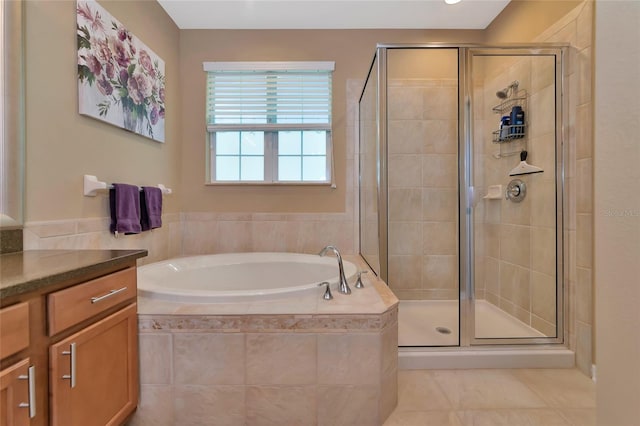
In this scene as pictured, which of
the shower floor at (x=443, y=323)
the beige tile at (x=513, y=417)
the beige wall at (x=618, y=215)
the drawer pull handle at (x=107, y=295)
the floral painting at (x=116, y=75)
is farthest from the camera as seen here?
the shower floor at (x=443, y=323)

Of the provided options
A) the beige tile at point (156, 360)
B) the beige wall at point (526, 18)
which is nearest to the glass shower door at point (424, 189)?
the beige wall at point (526, 18)

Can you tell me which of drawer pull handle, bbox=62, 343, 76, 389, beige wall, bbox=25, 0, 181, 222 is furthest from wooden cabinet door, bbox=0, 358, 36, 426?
beige wall, bbox=25, 0, 181, 222

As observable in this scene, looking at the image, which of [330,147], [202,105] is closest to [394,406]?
[330,147]

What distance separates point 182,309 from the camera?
4.09 ft

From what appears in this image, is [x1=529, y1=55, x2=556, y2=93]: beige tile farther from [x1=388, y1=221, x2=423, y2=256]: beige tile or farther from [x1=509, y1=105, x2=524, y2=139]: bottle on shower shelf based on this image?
[x1=388, y1=221, x2=423, y2=256]: beige tile

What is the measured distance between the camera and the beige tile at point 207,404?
1202 mm

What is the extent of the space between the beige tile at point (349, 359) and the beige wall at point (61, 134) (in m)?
1.43

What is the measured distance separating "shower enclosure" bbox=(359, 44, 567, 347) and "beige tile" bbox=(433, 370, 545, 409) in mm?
184

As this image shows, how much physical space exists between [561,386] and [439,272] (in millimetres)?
1130

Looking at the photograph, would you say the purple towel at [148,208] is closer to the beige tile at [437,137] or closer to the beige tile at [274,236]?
the beige tile at [274,236]

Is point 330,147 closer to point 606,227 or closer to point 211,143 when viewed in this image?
point 211,143

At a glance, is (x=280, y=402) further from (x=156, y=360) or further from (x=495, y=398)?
(x=495, y=398)

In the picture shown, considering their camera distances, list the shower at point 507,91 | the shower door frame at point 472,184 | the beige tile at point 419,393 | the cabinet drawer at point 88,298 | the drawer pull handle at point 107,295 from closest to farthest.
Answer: the cabinet drawer at point 88,298 → the drawer pull handle at point 107,295 → the beige tile at point 419,393 → the shower door frame at point 472,184 → the shower at point 507,91

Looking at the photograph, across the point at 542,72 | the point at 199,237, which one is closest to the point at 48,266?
the point at 199,237
